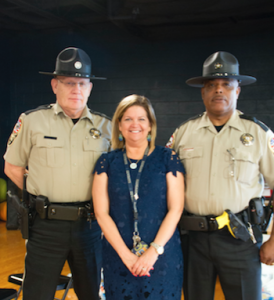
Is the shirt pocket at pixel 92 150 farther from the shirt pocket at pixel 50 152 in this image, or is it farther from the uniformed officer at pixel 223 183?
the uniformed officer at pixel 223 183

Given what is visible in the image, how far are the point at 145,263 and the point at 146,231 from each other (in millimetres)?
171

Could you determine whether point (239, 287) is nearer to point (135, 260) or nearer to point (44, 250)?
point (135, 260)

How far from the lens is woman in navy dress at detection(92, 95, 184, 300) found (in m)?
1.80

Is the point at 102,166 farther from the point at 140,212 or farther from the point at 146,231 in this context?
the point at 146,231

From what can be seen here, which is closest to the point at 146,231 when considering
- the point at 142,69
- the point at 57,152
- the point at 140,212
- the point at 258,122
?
the point at 140,212

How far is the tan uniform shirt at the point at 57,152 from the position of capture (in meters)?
2.13

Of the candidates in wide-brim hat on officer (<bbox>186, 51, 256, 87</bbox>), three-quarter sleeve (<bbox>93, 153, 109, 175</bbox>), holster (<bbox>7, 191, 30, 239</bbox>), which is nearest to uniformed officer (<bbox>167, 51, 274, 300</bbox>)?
wide-brim hat on officer (<bbox>186, 51, 256, 87</bbox>)

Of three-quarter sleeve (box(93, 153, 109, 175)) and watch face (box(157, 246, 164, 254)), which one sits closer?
watch face (box(157, 246, 164, 254))

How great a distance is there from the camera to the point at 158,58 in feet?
18.3

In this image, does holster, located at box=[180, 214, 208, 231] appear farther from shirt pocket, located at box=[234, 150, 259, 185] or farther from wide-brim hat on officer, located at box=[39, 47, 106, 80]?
wide-brim hat on officer, located at box=[39, 47, 106, 80]

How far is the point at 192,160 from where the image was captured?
2.07 m

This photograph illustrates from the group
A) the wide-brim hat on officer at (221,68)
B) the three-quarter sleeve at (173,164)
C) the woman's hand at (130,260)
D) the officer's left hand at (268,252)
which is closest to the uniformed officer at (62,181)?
the woman's hand at (130,260)

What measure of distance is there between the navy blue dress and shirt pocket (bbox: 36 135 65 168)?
14.6 inches

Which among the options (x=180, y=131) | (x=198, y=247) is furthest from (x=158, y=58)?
(x=198, y=247)
